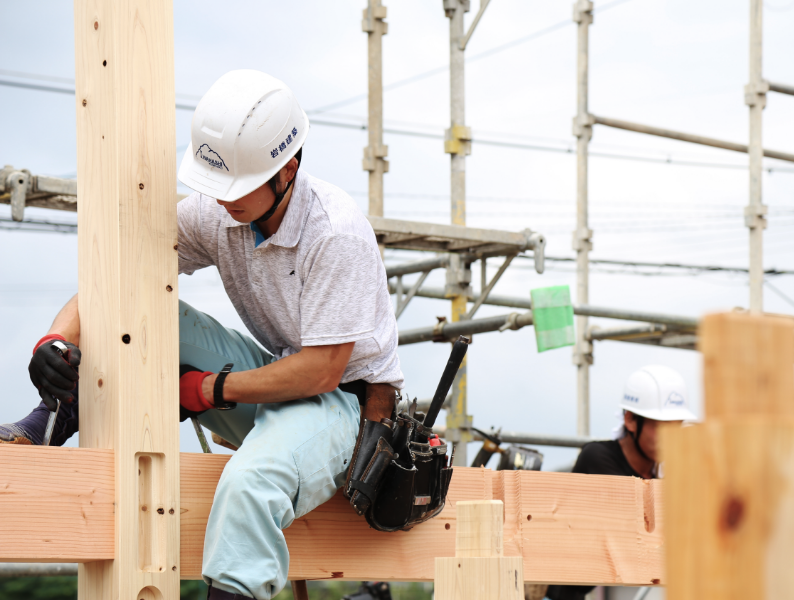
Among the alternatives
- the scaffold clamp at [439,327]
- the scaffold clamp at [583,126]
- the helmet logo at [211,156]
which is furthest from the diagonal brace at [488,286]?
the helmet logo at [211,156]

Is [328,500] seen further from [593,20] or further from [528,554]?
[593,20]

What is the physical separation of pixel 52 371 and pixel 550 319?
5.78m

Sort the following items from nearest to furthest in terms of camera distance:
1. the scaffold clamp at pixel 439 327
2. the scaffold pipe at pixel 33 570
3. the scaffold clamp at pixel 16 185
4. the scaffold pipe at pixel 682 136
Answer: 1. the scaffold pipe at pixel 33 570
2. the scaffold clamp at pixel 16 185
3. the scaffold clamp at pixel 439 327
4. the scaffold pipe at pixel 682 136

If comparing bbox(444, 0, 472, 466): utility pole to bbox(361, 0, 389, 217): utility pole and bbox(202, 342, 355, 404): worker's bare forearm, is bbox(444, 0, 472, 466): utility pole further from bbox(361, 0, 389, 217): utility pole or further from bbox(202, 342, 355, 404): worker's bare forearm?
bbox(202, 342, 355, 404): worker's bare forearm

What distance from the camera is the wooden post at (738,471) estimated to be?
0.79 m

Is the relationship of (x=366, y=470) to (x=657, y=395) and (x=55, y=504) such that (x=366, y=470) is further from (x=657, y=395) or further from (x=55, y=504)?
(x=657, y=395)

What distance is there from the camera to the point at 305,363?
2.50 metres

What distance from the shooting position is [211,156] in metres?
2.51

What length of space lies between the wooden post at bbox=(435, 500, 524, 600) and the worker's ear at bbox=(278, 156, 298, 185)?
1.08 meters

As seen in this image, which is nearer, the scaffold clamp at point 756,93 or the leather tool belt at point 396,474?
the leather tool belt at point 396,474

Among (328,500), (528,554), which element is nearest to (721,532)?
(328,500)

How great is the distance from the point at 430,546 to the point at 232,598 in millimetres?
805

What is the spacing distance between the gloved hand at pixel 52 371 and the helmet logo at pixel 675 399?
427 centimetres

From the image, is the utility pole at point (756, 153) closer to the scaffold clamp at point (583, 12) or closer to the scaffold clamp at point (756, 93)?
the scaffold clamp at point (756, 93)
